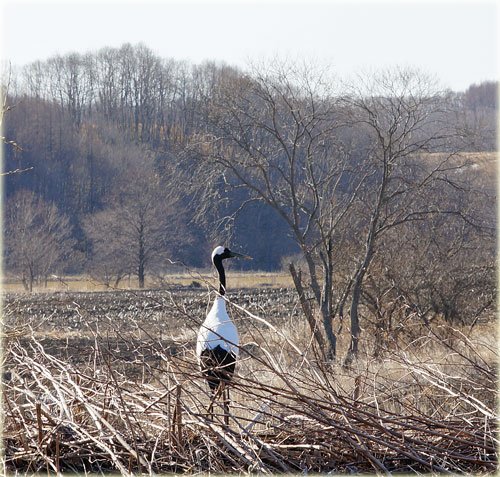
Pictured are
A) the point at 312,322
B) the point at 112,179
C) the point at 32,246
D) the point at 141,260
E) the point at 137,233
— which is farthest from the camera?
the point at 112,179

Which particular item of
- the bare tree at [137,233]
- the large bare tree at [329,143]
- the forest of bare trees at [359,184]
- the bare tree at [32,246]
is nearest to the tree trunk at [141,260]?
the bare tree at [137,233]

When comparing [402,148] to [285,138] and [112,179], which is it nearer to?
[285,138]

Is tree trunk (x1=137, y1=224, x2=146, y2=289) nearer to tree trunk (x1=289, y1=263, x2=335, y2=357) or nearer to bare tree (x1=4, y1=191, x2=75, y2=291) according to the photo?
bare tree (x1=4, y1=191, x2=75, y2=291)

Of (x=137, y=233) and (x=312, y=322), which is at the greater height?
(x=137, y=233)

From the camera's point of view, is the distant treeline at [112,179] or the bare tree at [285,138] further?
the distant treeline at [112,179]

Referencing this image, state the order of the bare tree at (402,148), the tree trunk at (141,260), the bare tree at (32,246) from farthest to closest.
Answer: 1. the tree trunk at (141,260)
2. the bare tree at (32,246)
3. the bare tree at (402,148)

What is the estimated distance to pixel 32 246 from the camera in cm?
3594

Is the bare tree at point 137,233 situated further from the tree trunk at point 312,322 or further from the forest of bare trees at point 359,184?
the tree trunk at point 312,322

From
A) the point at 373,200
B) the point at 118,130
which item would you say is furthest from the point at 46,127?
the point at 373,200

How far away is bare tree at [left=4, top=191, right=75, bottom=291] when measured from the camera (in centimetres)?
3562

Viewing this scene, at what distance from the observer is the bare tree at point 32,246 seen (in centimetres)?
3562

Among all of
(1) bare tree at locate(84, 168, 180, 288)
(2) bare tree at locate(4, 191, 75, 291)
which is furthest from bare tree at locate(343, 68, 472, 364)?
(1) bare tree at locate(84, 168, 180, 288)

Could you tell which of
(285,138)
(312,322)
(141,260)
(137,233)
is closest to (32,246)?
(141,260)

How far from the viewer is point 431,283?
15.1 meters
